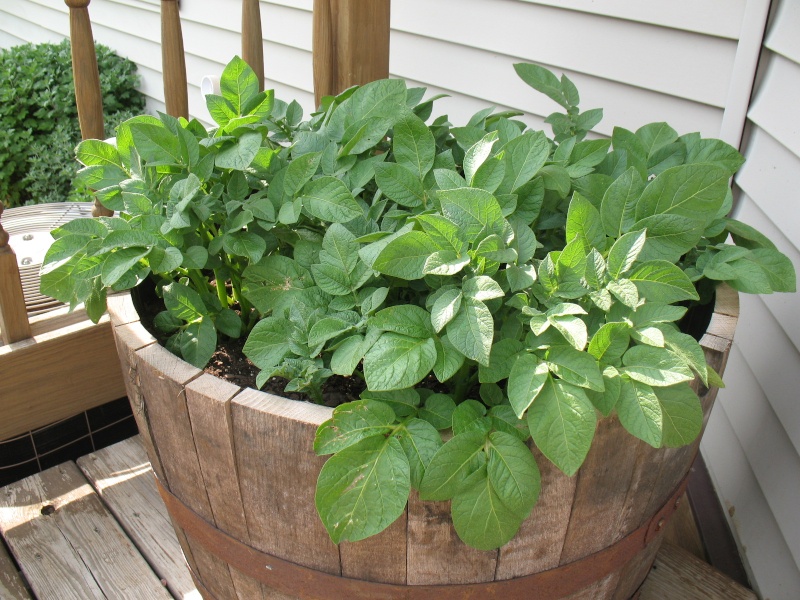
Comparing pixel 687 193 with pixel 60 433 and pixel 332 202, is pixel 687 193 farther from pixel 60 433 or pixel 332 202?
pixel 60 433

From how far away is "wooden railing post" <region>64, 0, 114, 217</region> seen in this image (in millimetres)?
1396

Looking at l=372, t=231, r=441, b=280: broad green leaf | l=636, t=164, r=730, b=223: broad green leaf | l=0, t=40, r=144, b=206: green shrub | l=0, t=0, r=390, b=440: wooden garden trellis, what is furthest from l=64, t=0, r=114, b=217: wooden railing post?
l=0, t=40, r=144, b=206: green shrub

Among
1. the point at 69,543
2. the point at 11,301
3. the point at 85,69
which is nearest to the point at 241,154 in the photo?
the point at 85,69

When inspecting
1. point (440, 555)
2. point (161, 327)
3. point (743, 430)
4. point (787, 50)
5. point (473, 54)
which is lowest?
point (743, 430)

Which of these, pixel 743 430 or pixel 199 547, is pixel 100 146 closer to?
pixel 199 547

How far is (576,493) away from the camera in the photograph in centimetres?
84

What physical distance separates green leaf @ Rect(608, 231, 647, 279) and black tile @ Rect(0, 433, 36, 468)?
4.63 ft

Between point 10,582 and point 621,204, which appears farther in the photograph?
point 10,582

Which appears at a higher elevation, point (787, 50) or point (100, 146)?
point (787, 50)

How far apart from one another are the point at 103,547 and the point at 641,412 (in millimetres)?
1157

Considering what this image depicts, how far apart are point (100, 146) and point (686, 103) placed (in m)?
1.26

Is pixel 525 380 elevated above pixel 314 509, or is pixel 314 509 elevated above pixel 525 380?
pixel 525 380

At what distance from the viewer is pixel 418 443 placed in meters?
0.79

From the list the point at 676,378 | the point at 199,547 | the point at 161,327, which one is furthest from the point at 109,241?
the point at 676,378
